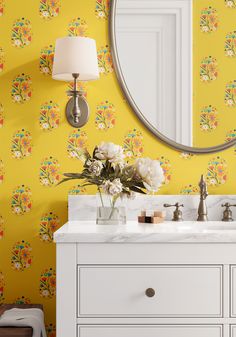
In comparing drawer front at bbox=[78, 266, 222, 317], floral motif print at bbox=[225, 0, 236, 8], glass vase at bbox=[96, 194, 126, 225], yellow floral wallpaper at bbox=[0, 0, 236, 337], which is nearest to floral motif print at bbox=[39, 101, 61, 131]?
yellow floral wallpaper at bbox=[0, 0, 236, 337]

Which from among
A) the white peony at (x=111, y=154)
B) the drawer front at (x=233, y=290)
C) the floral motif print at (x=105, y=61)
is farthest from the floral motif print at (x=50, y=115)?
the drawer front at (x=233, y=290)

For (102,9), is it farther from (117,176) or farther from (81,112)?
(117,176)

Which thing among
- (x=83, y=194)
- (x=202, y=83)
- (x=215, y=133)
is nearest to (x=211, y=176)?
(x=215, y=133)

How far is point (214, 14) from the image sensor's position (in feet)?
8.23

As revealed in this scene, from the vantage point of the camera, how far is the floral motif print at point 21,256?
99.4 inches

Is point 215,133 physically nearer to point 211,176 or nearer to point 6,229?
point 211,176

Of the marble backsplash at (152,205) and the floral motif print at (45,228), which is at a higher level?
the marble backsplash at (152,205)

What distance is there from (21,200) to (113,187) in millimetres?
587

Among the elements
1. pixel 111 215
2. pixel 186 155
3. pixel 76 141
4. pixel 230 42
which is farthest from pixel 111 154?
pixel 230 42

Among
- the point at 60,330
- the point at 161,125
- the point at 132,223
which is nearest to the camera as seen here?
the point at 60,330

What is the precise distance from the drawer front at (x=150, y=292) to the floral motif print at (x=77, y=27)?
116 cm

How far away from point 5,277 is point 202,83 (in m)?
1.32

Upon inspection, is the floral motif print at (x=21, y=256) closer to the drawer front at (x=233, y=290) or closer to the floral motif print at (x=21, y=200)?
the floral motif print at (x=21, y=200)

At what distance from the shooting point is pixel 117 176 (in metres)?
2.22
